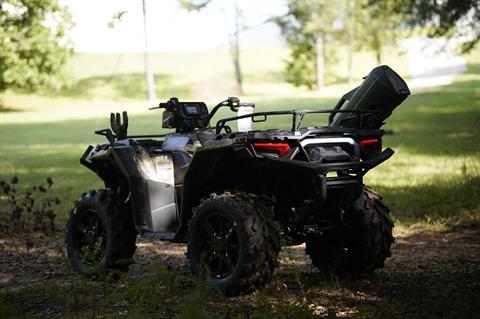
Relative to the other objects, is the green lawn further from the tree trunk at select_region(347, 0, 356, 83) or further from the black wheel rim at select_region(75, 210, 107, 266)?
the black wheel rim at select_region(75, 210, 107, 266)

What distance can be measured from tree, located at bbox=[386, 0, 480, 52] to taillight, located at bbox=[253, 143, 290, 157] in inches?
448

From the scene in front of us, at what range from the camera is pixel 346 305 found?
20.4ft

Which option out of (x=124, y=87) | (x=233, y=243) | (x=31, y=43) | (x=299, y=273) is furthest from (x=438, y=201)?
(x=124, y=87)

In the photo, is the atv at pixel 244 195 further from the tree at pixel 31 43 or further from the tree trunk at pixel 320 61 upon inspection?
the tree trunk at pixel 320 61

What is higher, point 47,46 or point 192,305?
point 47,46

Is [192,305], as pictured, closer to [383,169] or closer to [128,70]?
[383,169]

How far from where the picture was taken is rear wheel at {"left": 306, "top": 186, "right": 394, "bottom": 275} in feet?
22.8

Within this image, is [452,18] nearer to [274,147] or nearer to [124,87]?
[274,147]

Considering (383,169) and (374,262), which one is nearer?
(374,262)

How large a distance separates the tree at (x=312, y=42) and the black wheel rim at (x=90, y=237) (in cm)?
6098

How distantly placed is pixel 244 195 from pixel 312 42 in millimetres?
66877

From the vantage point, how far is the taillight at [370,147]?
22.0 ft

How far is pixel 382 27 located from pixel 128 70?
2354 cm

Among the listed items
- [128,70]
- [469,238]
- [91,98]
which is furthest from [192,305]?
[128,70]
